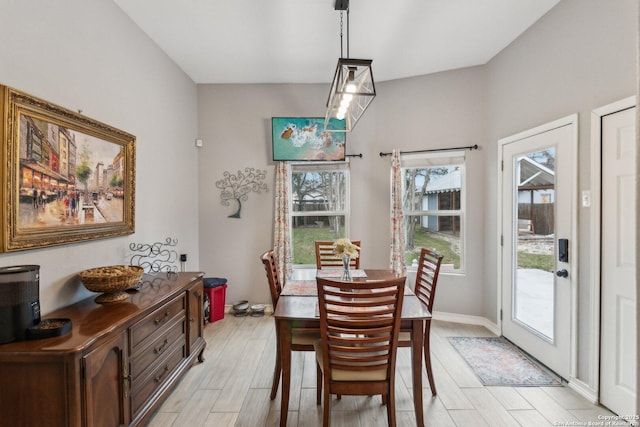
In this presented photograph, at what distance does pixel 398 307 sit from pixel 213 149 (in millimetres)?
3430

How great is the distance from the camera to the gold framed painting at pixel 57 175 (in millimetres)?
1602

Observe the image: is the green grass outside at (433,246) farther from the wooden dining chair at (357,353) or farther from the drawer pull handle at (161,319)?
the drawer pull handle at (161,319)

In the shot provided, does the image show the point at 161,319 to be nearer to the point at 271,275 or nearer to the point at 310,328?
the point at 271,275

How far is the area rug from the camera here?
247cm

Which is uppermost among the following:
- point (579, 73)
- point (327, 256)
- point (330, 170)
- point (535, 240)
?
point (579, 73)

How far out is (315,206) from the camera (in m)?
4.23

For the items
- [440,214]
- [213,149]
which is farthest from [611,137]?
[213,149]

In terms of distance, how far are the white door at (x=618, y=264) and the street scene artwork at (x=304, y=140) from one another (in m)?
2.61

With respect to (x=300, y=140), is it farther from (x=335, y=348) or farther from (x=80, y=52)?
(x=335, y=348)

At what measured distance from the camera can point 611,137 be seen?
210 centimetres

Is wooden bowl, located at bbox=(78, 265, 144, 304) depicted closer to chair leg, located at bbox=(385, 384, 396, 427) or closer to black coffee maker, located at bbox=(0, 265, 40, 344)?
black coffee maker, located at bbox=(0, 265, 40, 344)

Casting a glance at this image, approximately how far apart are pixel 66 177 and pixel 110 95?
2.77 feet

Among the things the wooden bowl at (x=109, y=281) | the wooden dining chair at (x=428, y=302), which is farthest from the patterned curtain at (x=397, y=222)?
the wooden bowl at (x=109, y=281)

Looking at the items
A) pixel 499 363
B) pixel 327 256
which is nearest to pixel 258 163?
pixel 327 256
